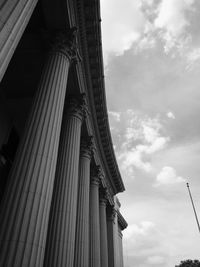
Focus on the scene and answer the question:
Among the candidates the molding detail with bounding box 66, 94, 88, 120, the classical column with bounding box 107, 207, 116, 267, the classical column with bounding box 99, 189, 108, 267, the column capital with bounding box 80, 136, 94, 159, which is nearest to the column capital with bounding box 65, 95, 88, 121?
the molding detail with bounding box 66, 94, 88, 120

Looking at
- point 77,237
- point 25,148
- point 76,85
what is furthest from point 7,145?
point 25,148

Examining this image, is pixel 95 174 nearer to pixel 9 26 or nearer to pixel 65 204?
pixel 65 204

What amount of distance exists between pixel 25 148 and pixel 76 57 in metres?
9.37

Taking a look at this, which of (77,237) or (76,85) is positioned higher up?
(76,85)

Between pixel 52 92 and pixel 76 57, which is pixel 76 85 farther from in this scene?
pixel 52 92

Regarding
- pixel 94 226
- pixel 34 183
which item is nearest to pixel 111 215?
pixel 94 226

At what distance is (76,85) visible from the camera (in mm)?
19641

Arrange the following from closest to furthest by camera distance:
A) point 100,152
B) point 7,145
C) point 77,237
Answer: point 77,237 < point 7,145 < point 100,152

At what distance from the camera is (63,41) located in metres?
15.3

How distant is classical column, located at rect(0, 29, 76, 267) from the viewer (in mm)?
8625

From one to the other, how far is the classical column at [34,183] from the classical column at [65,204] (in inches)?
168

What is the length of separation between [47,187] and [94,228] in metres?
17.7

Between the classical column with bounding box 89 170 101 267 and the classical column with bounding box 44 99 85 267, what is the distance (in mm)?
11333

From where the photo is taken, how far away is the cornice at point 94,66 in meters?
18.2
